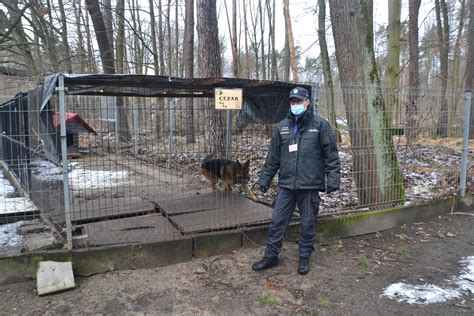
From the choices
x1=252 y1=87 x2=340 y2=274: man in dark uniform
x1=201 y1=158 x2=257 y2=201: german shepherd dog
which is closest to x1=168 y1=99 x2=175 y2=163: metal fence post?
x1=201 y1=158 x2=257 y2=201: german shepherd dog

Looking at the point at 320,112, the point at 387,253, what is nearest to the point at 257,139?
the point at 320,112

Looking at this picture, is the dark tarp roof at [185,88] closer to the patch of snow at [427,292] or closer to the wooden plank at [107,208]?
the wooden plank at [107,208]

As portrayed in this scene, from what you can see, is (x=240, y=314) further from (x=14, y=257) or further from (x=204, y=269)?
(x=14, y=257)

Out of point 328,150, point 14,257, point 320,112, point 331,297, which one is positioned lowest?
point 331,297

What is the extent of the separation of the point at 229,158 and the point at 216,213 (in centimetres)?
162

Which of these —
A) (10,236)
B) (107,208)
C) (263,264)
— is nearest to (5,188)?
(107,208)

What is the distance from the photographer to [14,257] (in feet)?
12.3

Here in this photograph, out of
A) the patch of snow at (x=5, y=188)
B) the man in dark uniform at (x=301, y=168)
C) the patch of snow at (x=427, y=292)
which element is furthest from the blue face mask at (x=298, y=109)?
the patch of snow at (x=5, y=188)

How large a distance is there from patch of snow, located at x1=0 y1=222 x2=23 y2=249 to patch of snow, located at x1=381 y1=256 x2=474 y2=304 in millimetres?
4275

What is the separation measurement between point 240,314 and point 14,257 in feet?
8.19

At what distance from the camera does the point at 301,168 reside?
397 centimetres

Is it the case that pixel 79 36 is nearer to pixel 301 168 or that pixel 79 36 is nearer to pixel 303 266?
pixel 301 168

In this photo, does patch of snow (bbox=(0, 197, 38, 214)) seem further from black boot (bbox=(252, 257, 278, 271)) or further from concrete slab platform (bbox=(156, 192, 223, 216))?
black boot (bbox=(252, 257, 278, 271))

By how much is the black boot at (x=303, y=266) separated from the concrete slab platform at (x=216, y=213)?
97 cm
